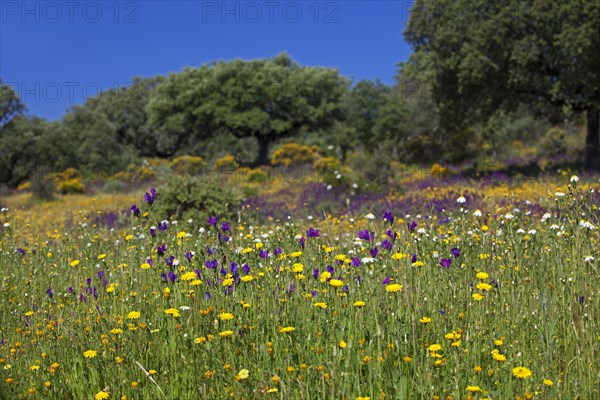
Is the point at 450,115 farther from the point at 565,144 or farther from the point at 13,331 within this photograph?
the point at 13,331

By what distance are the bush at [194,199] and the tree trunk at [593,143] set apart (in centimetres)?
1316

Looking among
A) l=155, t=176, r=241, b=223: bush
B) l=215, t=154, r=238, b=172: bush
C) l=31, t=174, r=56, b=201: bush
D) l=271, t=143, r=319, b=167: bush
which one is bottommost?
l=155, t=176, r=241, b=223: bush

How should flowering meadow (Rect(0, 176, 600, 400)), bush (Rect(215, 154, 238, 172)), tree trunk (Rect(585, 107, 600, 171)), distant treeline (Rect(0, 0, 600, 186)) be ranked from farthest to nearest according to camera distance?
1. bush (Rect(215, 154, 238, 172))
2. tree trunk (Rect(585, 107, 600, 171))
3. distant treeline (Rect(0, 0, 600, 186))
4. flowering meadow (Rect(0, 176, 600, 400))

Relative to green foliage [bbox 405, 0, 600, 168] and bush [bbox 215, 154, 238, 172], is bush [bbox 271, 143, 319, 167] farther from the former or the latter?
green foliage [bbox 405, 0, 600, 168]

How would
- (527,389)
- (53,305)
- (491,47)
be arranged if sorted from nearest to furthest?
(527,389) → (53,305) → (491,47)

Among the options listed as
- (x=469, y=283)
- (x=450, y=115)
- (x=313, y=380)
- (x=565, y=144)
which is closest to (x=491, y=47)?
(x=450, y=115)

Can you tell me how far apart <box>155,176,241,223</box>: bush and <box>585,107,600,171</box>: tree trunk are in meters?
13.2

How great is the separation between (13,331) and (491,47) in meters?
18.7

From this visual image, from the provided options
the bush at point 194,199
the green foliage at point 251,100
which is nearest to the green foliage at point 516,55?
the bush at point 194,199

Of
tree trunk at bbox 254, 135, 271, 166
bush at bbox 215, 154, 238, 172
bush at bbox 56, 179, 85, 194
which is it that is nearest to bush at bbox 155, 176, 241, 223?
bush at bbox 56, 179, 85, 194

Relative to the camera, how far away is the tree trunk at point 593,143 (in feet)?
65.8

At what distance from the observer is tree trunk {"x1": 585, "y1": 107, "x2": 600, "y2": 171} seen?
789 inches

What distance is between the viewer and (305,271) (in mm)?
4352

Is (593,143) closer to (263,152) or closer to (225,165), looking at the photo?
(225,165)
